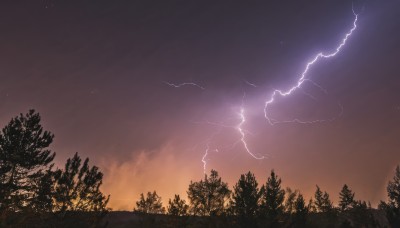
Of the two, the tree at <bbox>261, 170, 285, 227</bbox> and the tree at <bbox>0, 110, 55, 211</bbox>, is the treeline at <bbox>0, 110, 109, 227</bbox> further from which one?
the tree at <bbox>261, 170, 285, 227</bbox>

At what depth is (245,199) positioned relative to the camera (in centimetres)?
2830

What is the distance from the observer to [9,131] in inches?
941

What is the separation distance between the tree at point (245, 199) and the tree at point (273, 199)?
92cm

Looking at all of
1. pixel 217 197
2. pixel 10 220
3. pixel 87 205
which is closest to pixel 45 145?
pixel 87 205

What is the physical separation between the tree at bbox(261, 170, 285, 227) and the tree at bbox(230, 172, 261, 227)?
923 mm

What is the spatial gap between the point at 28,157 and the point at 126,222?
127 ft

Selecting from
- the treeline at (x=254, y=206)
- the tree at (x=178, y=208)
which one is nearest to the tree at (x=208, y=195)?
the treeline at (x=254, y=206)

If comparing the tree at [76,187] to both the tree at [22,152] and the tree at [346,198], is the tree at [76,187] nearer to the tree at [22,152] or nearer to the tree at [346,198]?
the tree at [22,152]

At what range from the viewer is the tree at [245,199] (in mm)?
27087

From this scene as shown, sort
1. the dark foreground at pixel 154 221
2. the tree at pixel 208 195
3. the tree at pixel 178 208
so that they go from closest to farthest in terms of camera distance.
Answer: the dark foreground at pixel 154 221
the tree at pixel 178 208
the tree at pixel 208 195

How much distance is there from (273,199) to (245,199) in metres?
2.90

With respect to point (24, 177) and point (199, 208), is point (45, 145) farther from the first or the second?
point (199, 208)

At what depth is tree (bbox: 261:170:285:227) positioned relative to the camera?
2838 cm

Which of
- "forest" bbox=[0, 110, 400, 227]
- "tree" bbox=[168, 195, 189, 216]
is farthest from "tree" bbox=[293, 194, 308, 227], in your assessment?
"tree" bbox=[168, 195, 189, 216]
